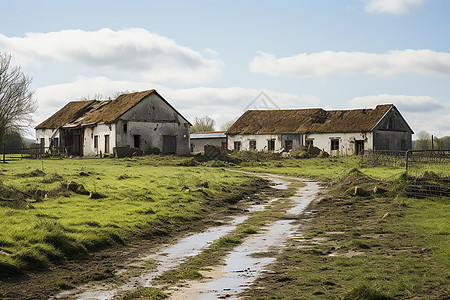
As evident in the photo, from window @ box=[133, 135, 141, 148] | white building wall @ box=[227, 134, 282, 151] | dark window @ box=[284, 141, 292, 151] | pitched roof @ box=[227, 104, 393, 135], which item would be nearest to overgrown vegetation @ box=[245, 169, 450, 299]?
window @ box=[133, 135, 141, 148]

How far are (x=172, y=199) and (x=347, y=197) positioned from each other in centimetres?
756

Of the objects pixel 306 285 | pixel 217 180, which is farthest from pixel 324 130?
pixel 306 285

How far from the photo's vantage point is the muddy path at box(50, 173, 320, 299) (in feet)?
28.1

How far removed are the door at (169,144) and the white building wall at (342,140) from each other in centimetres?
1540

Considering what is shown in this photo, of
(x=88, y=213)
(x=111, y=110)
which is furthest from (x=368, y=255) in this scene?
(x=111, y=110)

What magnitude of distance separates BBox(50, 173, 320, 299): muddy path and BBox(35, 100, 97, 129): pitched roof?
147 feet

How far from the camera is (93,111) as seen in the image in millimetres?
56438

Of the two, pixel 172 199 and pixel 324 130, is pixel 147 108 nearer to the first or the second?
pixel 324 130

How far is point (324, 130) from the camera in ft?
183

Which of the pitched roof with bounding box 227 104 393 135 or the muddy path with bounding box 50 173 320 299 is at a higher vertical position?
the pitched roof with bounding box 227 104 393 135

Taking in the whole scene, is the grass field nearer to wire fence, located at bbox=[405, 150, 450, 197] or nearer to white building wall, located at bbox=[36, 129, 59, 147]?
wire fence, located at bbox=[405, 150, 450, 197]

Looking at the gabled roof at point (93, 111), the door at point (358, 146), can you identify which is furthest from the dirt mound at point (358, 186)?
the door at point (358, 146)

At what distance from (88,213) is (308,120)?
1810 inches

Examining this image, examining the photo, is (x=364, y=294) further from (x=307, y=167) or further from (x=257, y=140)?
(x=257, y=140)
